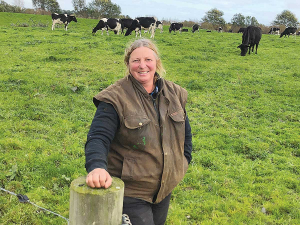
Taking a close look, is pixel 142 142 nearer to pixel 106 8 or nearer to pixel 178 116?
pixel 178 116

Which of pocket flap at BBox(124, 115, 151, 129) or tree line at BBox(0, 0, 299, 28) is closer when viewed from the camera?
pocket flap at BBox(124, 115, 151, 129)

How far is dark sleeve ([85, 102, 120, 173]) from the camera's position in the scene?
176 centimetres

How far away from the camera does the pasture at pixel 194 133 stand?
174 inches

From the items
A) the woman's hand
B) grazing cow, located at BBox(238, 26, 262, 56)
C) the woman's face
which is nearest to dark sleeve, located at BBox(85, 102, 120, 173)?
the woman's hand

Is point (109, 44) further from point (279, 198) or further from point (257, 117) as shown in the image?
point (279, 198)

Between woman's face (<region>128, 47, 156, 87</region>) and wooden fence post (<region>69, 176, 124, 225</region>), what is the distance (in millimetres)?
1081

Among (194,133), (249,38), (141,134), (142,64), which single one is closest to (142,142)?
(141,134)

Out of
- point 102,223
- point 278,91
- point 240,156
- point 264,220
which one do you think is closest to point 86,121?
point 240,156

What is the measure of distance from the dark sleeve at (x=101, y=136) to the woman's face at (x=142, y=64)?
0.40 meters

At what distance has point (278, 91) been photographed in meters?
11.3

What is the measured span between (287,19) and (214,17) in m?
17.9

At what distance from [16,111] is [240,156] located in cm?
600

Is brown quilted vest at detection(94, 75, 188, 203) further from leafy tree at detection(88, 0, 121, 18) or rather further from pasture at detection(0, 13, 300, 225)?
leafy tree at detection(88, 0, 121, 18)

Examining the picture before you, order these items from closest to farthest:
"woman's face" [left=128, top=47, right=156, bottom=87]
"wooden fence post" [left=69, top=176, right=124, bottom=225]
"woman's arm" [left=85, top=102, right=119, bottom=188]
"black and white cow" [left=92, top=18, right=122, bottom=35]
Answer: "wooden fence post" [left=69, top=176, right=124, bottom=225] → "woman's arm" [left=85, top=102, right=119, bottom=188] → "woman's face" [left=128, top=47, right=156, bottom=87] → "black and white cow" [left=92, top=18, right=122, bottom=35]
